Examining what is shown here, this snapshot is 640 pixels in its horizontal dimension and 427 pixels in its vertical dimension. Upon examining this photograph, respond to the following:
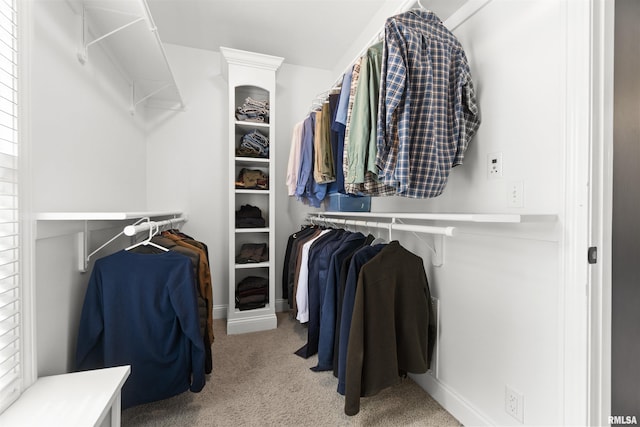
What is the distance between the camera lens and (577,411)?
944 millimetres

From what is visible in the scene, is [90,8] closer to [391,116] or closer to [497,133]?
[391,116]

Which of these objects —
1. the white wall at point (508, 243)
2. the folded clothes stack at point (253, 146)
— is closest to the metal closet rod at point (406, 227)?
the white wall at point (508, 243)

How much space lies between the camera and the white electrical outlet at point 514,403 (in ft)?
3.71

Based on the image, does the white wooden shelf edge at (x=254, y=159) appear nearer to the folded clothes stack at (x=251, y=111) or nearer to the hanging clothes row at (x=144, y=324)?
the folded clothes stack at (x=251, y=111)

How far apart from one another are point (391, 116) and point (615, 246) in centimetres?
96

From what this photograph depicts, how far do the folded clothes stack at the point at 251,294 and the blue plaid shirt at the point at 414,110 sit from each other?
1.74 meters

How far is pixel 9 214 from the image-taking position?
925 millimetres

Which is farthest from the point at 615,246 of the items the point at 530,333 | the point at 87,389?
the point at 87,389

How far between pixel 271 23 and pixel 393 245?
215 centimetres

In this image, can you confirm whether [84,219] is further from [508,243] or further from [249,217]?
[508,243]

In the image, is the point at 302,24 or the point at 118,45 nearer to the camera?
the point at 118,45

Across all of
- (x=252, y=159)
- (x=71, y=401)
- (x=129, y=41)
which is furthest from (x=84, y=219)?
(x=252, y=159)

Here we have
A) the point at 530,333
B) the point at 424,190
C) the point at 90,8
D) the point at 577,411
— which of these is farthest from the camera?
the point at 90,8

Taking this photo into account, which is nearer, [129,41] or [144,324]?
[144,324]
